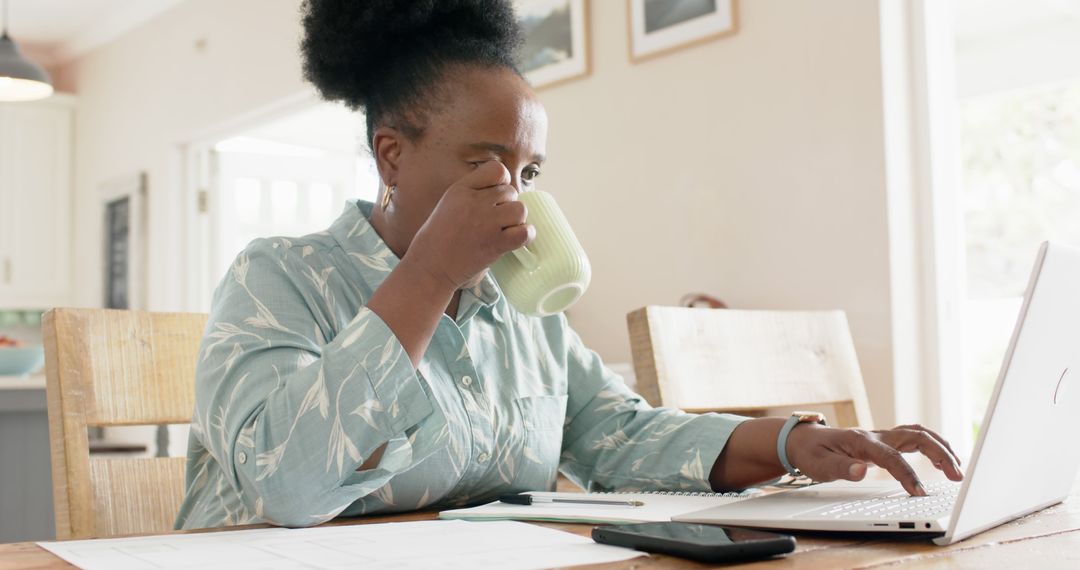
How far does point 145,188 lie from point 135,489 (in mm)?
4308

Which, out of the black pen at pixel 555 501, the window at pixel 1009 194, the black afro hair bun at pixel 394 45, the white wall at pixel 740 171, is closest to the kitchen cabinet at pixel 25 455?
the white wall at pixel 740 171

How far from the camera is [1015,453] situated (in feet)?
2.28

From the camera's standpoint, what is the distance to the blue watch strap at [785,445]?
1.00m

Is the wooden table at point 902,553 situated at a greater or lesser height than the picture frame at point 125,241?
lesser

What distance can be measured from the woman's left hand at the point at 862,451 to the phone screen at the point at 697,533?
266 mm

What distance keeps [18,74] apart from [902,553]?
363cm

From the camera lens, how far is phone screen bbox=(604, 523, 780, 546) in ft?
2.01

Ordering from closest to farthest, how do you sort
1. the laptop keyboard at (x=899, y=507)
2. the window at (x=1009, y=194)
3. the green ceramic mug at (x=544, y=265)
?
the laptop keyboard at (x=899, y=507) → the green ceramic mug at (x=544, y=265) → the window at (x=1009, y=194)

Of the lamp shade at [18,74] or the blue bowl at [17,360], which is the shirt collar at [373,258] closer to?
the blue bowl at [17,360]

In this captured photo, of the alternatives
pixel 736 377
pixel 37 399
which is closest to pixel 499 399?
pixel 736 377

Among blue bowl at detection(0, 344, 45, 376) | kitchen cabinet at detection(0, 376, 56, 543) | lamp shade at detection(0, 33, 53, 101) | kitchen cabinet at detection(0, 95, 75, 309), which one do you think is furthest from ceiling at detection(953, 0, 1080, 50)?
kitchen cabinet at detection(0, 95, 75, 309)

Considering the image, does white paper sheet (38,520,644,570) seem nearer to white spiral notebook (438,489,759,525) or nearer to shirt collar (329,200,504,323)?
white spiral notebook (438,489,759,525)

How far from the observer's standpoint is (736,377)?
1.42m

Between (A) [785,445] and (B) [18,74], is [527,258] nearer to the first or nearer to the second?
(A) [785,445]
